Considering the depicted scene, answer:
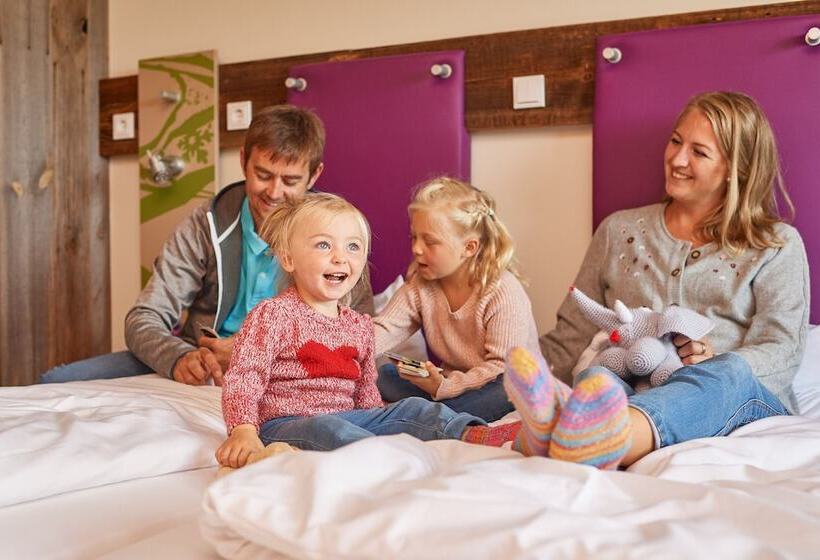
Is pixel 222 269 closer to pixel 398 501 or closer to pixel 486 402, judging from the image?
pixel 486 402

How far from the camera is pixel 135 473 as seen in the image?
125cm

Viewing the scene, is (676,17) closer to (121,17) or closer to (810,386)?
(810,386)

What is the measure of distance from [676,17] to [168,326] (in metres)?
1.44

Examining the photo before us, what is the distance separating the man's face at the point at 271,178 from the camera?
6.58ft

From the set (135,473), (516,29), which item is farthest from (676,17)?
(135,473)

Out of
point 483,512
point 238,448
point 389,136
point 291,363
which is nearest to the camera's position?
point 483,512

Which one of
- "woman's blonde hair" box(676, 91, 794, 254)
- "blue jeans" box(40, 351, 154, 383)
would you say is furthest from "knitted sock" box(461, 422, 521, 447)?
"blue jeans" box(40, 351, 154, 383)

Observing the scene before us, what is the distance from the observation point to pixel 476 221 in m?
1.93

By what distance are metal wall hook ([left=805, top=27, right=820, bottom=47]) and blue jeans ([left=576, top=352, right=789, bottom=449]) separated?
88 cm

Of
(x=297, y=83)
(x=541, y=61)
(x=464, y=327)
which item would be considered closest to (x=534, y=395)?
(x=464, y=327)

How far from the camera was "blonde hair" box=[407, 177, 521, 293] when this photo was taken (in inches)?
75.0

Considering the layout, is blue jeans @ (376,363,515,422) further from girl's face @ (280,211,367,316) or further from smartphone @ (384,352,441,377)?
girl's face @ (280,211,367,316)

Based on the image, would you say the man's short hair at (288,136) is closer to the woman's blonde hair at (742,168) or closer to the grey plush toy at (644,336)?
the grey plush toy at (644,336)

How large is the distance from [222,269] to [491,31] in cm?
98
